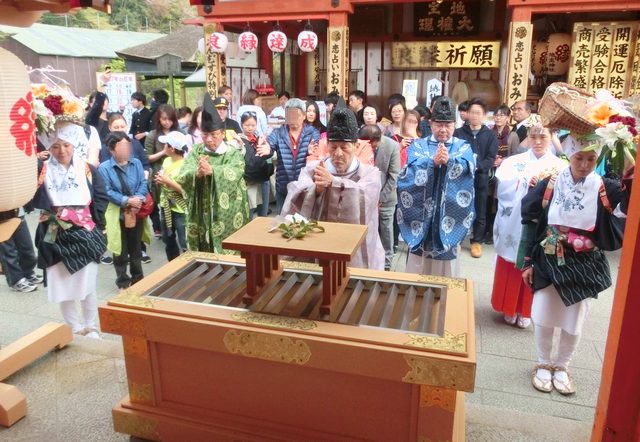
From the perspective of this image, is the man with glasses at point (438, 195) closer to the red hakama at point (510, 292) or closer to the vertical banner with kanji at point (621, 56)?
the red hakama at point (510, 292)

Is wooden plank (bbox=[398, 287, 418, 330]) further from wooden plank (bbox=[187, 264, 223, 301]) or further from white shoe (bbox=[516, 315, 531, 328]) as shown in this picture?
white shoe (bbox=[516, 315, 531, 328])

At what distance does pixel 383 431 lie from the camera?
2244 mm

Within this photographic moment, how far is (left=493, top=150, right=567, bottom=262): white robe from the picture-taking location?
15.4ft

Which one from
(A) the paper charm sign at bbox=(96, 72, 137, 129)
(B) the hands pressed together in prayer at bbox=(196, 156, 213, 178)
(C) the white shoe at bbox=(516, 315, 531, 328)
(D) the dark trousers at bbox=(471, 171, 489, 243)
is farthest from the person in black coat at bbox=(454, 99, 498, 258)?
(A) the paper charm sign at bbox=(96, 72, 137, 129)

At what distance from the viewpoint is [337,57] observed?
10.6 meters

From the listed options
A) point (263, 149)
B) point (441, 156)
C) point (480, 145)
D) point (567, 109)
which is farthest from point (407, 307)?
point (480, 145)

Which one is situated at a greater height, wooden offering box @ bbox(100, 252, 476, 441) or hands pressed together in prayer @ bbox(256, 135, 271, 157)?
hands pressed together in prayer @ bbox(256, 135, 271, 157)

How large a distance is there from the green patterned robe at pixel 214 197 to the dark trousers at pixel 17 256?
2477 mm

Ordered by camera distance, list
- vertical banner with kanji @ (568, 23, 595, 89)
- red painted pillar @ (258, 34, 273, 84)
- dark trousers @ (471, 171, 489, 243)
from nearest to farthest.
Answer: dark trousers @ (471, 171, 489, 243), vertical banner with kanji @ (568, 23, 595, 89), red painted pillar @ (258, 34, 273, 84)

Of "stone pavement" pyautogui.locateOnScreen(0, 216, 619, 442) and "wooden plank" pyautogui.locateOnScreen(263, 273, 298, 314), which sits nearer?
"wooden plank" pyautogui.locateOnScreen(263, 273, 298, 314)

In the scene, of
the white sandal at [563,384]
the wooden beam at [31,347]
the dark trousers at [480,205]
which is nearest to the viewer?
the wooden beam at [31,347]

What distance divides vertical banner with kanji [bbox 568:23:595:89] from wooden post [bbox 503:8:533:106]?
1337mm

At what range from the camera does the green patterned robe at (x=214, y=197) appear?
457 centimetres

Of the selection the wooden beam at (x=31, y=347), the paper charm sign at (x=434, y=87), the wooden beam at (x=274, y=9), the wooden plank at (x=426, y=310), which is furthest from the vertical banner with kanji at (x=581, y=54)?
the wooden beam at (x=31, y=347)
